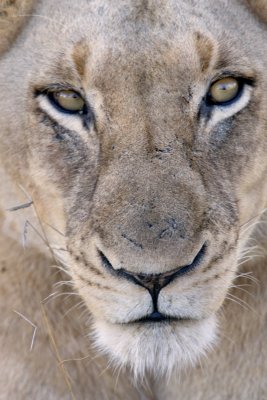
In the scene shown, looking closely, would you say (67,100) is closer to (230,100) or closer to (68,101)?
(68,101)

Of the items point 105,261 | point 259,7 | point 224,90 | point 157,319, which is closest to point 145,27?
point 224,90

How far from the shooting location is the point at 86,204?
2.29 m

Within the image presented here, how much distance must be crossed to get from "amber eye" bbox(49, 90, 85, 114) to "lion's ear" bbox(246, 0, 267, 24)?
52 centimetres

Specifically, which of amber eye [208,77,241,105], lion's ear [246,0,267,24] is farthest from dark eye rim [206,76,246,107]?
lion's ear [246,0,267,24]

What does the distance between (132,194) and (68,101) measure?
1.12 ft

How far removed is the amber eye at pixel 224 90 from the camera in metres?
2.33

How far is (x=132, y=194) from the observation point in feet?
7.08

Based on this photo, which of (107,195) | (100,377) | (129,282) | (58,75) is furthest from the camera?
(100,377)

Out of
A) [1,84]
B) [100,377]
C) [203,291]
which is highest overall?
[1,84]

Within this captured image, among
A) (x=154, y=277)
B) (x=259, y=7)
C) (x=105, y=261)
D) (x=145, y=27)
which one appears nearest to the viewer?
(x=154, y=277)

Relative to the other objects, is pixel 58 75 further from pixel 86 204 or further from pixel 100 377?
pixel 100 377

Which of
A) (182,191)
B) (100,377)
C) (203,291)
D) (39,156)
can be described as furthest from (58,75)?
(100,377)

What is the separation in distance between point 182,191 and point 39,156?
439 millimetres

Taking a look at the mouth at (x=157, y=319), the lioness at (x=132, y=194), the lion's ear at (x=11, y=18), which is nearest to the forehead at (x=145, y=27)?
the lioness at (x=132, y=194)
